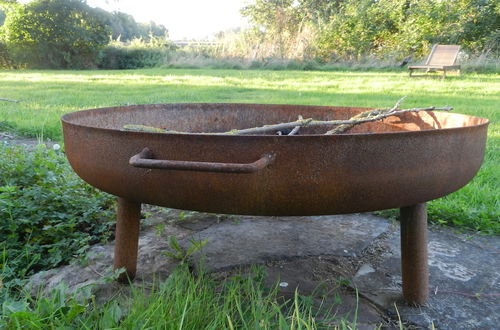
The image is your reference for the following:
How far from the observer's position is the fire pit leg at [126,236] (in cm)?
144

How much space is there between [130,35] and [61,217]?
45381mm

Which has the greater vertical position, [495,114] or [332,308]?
[495,114]

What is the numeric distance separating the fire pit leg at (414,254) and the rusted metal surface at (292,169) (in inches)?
6.7

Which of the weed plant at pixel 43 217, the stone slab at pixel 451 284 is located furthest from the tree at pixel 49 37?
the stone slab at pixel 451 284

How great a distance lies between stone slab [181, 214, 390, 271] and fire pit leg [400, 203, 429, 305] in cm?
36

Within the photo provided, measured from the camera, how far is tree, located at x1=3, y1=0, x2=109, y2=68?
59.6 ft

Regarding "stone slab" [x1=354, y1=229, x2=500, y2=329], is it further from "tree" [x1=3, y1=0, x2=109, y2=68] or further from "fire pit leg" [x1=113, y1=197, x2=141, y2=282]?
"tree" [x1=3, y1=0, x2=109, y2=68]

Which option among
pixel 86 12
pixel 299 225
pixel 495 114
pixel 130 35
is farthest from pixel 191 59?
pixel 130 35

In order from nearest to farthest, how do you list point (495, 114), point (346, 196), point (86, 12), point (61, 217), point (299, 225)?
point (346, 196) → point (61, 217) → point (299, 225) → point (495, 114) → point (86, 12)

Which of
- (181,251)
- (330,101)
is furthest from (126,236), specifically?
(330,101)

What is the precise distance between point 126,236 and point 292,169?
716mm

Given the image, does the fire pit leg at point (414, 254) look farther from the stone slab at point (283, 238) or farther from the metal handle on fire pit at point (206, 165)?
the metal handle on fire pit at point (206, 165)

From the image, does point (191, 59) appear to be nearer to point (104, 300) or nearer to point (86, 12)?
point (86, 12)

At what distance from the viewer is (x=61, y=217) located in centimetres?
186
